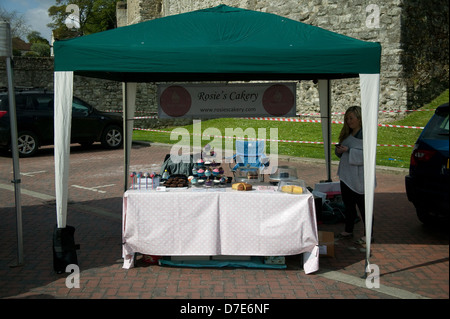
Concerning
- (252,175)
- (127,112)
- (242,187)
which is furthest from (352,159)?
(127,112)

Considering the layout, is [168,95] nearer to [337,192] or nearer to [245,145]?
[245,145]

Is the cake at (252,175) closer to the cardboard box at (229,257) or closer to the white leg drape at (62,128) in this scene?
the cardboard box at (229,257)

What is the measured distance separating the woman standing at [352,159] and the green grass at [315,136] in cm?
591

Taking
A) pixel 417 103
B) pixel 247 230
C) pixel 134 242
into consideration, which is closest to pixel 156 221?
pixel 134 242

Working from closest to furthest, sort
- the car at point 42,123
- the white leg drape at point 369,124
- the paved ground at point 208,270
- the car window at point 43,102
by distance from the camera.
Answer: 1. the paved ground at point 208,270
2. the white leg drape at point 369,124
3. the car at point 42,123
4. the car window at point 43,102

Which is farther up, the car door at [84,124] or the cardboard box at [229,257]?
the car door at [84,124]

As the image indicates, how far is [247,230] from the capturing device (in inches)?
204

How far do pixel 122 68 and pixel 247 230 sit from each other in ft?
7.12

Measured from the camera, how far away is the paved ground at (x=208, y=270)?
179 inches

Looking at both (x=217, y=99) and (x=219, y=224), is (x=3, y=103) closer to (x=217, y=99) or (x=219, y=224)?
(x=217, y=99)

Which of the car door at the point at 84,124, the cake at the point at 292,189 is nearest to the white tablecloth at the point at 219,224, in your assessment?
the cake at the point at 292,189

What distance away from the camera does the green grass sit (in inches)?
507

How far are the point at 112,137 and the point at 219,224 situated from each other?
12142 mm

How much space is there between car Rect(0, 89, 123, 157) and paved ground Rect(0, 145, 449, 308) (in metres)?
6.59
